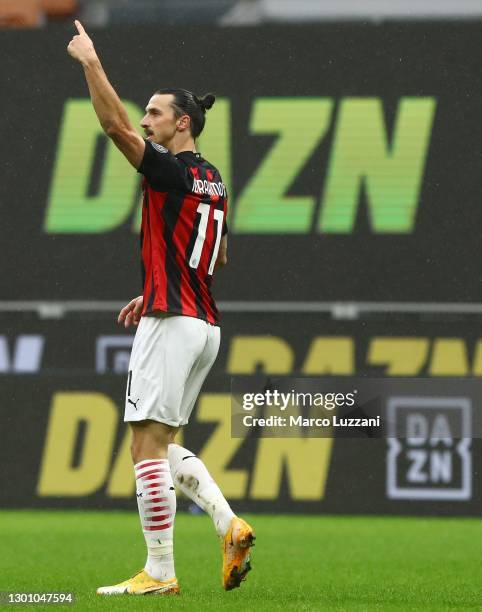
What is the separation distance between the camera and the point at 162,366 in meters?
6.27

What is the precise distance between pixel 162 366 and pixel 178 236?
57 cm

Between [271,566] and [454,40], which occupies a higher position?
[454,40]

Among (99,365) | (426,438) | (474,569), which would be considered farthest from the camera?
(99,365)

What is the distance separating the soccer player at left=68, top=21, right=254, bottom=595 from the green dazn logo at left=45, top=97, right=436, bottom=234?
24.4 ft

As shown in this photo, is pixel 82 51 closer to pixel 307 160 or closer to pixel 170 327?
pixel 170 327

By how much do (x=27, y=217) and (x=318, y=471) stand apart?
3.76m

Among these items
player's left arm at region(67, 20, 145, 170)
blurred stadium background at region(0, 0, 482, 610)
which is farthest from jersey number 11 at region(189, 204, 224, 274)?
blurred stadium background at region(0, 0, 482, 610)

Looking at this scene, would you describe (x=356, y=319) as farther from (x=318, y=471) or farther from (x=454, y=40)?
(x=454, y=40)

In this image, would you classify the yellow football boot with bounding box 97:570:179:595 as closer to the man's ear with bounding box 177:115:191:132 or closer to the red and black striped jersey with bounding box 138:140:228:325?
the red and black striped jersey with bounding box 138:140:228:325

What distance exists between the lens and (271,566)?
8266 mm

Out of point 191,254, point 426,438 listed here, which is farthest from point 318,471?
point 191,254

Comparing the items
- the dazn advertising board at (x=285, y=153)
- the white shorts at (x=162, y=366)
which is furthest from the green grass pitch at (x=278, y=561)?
the dazn advertising board at (x=285, y=153)

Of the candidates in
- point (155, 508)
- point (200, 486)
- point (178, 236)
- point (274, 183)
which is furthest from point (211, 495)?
point (274, 183)

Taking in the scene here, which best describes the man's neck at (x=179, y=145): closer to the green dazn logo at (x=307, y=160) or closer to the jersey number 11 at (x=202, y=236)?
the jersey number 11 at (x=202, y=236)
